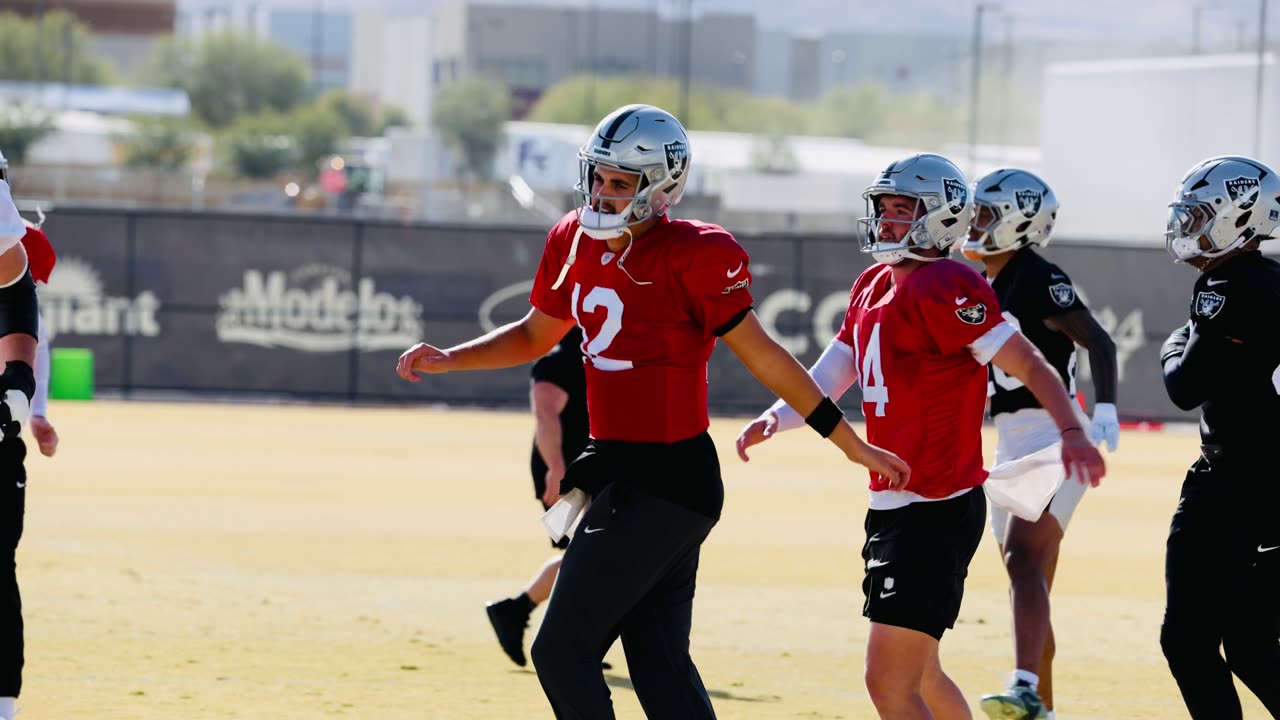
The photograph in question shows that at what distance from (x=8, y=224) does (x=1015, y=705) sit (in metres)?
4.04

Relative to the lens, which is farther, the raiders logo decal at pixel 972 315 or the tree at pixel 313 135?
the tree at pixel 313 135

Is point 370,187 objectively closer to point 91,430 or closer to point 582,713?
point 91,430

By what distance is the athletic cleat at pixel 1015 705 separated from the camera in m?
6.89

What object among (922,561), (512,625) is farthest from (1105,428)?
(512,625)

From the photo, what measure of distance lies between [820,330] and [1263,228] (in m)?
16.7

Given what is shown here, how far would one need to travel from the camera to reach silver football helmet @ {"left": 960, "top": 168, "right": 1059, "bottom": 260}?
24.3ft

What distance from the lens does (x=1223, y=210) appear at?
6262 mm

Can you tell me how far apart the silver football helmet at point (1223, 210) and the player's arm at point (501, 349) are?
7.22ft

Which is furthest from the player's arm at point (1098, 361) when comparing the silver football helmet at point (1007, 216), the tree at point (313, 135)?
the tree at point (313, 135)

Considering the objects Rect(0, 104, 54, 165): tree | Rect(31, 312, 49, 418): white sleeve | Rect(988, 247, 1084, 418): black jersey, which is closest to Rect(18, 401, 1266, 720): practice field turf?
Rect(31, 312, 49, 418): white sleeve

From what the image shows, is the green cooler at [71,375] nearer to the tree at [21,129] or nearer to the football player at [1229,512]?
the football player at [1229,512]

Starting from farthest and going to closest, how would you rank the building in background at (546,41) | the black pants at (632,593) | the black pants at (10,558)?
the building in background at (546,41)
the black pants at (10,558)
the black pants at (632,593)

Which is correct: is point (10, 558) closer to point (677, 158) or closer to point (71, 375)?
point (677, 158)

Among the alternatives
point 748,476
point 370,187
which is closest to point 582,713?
point 748,476
